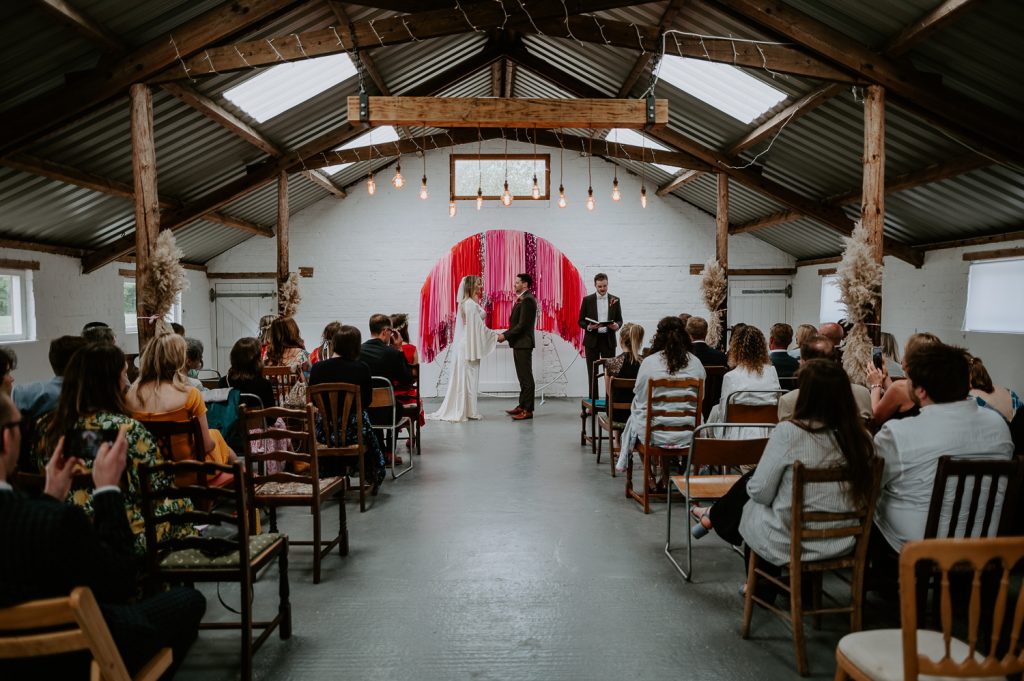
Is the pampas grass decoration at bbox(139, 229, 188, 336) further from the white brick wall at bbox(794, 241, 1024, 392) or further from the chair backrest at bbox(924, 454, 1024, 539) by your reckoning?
the white brick wall at bbox(794, 241, 1024, 392)

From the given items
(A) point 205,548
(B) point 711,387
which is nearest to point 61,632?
(A) point 205,548

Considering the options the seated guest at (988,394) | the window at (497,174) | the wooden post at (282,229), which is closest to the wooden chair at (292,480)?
the seated guest at (988,394)

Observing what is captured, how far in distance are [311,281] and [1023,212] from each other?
9.18 metres

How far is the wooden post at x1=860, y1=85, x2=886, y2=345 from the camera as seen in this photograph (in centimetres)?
506

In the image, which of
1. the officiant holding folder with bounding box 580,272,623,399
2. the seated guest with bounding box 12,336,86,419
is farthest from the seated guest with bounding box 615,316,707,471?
the officiant holding folder with bounding box 580,272,623,399

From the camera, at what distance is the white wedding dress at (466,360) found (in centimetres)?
807

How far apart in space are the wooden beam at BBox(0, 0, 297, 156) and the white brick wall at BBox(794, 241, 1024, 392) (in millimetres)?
7403

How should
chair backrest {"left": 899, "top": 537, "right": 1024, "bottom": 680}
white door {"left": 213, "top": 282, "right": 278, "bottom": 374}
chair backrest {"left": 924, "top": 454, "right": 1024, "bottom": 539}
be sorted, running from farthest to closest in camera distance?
white door {"left": 213, "top": 282, "right": 278, "bottom": 374}
chair backrest {"left": 924, "top": 454, "right": 1024, "bottom": 539}
chair backrest {"left": 899, "top": 537, "right": 1024, "bottom": 680}

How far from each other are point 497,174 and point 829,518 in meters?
9.02

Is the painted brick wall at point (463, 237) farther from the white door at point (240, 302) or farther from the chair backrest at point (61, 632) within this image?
the chair backrest at point (61, 632)

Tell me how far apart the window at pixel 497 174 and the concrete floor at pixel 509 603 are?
665 cm

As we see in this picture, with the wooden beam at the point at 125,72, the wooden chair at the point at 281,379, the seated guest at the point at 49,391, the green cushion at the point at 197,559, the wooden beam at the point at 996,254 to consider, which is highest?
the wooden beam at the point at 125,72

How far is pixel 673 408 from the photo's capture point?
4434 mm

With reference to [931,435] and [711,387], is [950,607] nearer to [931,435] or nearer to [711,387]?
[931,435]
